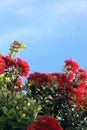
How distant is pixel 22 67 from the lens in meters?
10.1

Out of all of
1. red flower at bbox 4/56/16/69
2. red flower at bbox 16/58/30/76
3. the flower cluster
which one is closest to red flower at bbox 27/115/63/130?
the flower cluster

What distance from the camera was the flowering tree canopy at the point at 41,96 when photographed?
27.8ft

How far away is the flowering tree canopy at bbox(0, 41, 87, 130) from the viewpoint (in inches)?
333

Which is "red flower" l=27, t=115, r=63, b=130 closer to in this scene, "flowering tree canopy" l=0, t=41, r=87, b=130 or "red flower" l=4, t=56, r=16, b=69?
"flowering tree canopy" l=0, t=41, r=87, b=130

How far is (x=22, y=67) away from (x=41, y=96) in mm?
915

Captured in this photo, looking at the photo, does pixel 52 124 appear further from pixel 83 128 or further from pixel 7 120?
pixel 83 128

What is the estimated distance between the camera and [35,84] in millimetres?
9547

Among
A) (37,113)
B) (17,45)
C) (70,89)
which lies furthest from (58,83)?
(17,45)

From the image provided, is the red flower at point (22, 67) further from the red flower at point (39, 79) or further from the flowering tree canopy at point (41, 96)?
the red flower at point (39, 79)

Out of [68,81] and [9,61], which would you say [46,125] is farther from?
[9,61]

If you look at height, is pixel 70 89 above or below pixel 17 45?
below

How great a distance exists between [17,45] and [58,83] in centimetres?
213

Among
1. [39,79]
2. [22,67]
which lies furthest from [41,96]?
[22,67]

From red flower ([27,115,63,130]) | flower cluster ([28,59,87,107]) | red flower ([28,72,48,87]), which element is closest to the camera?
red flower ([27,115,63,130])
